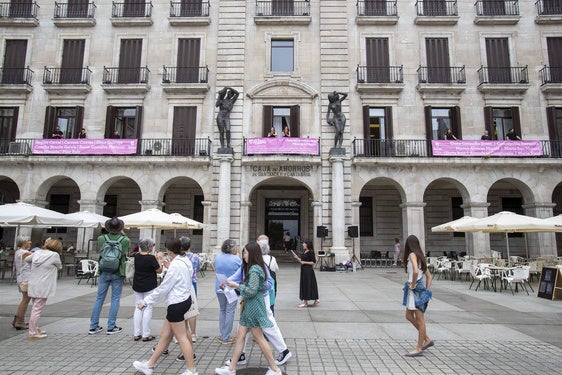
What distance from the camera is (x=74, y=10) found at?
22562 mm

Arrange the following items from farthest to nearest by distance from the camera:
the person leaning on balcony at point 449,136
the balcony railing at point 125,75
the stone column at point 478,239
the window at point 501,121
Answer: the balcony railing at point 125,75 < the window at point 501,121 < the person leaning on balcony at point 449,136 < the stone column at point 478,239

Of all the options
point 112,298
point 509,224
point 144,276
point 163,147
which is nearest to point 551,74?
point 509,224

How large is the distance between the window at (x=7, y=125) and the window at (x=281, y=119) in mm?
14370

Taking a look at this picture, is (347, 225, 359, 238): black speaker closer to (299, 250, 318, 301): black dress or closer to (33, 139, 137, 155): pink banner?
(299, 250, 318, 301): black dress

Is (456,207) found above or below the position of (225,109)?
below

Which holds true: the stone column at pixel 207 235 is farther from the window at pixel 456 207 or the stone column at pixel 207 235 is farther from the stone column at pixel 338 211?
the window at pixel 456 207

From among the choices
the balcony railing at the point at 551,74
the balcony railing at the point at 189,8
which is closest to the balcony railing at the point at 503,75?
the balcony railing at the point at 551,74

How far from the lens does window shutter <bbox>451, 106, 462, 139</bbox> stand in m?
21.1

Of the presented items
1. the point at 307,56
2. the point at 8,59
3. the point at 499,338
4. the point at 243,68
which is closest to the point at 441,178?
the point at 307,56

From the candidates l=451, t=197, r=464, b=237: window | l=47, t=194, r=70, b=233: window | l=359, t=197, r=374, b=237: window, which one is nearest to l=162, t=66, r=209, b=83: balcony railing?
l=47, t=194, r=70, b=233: window

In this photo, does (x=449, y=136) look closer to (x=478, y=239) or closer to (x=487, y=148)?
(x=487, y=148)

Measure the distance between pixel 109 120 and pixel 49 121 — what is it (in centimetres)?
348

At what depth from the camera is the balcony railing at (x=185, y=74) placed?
21.6 meters

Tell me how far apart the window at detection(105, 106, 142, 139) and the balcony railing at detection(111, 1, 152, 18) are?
5.72 meters
